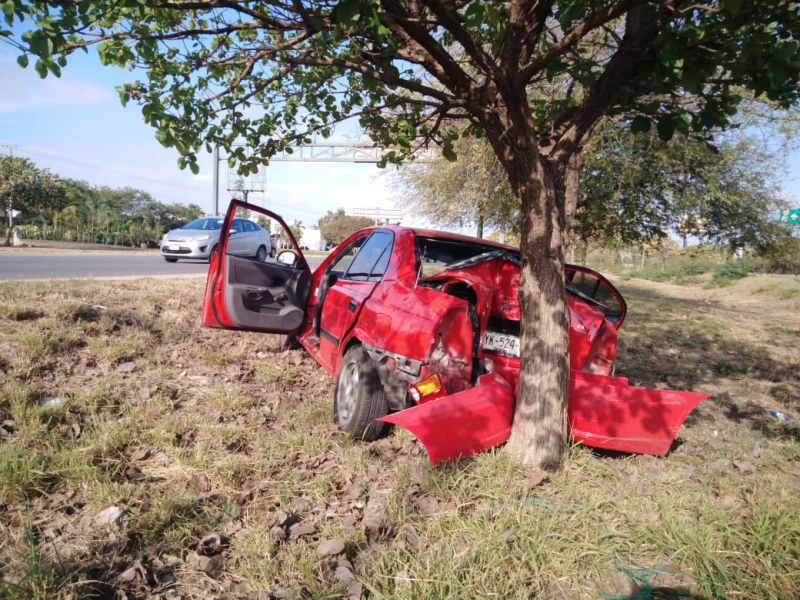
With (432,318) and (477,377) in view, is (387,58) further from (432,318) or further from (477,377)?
(477,377)

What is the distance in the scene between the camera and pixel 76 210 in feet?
149

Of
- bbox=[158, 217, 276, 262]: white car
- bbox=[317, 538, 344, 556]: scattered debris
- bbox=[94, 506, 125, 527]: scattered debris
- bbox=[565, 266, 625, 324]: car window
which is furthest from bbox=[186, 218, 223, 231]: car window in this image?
bbox=[317, 538, 344, 556]: scattered debris

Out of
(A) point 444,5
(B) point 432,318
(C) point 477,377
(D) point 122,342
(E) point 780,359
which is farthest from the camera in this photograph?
(E) point 780,359

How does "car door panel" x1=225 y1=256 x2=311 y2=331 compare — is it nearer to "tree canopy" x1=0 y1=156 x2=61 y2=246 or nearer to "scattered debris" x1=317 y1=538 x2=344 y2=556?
"scattered debris" x1=317 y1=538 x2=344 y2=556

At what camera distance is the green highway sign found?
12.0m

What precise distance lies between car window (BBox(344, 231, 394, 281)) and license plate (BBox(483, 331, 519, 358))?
3.20ft

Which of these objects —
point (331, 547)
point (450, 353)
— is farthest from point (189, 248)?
point (331, 547)

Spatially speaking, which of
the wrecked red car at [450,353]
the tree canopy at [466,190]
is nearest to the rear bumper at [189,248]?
the tree canopy at [466,190]

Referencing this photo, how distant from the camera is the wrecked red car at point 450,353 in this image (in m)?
3.12

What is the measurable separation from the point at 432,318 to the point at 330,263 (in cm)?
241

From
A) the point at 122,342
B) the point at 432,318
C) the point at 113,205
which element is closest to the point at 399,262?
the point at 432,318

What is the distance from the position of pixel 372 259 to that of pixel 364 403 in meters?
1.39

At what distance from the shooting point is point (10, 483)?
254cm

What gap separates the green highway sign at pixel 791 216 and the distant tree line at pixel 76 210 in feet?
94.6
